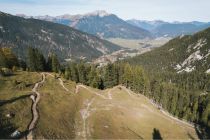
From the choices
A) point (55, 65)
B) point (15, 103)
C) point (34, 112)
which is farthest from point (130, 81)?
point (15, 103)

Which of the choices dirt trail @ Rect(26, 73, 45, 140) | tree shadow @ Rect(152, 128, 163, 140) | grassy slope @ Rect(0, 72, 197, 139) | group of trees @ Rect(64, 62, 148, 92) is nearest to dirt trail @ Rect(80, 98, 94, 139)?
grassy slope @ Rect(0, 72, 197, 139)

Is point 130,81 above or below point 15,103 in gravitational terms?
below

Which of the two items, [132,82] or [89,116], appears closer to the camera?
[89,116]

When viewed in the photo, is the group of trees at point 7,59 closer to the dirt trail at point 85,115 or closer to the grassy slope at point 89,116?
the grassy slope at point 89,116

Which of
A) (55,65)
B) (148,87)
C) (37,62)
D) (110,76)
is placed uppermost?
(37,62)

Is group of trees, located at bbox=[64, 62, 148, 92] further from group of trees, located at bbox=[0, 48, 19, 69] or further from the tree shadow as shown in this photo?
the tree shadow

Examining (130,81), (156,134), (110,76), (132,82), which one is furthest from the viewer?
(110,76)

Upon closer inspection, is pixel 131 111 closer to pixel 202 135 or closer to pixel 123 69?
pixel 202 135

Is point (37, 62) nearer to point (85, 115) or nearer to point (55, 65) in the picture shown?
point (55, 65)
